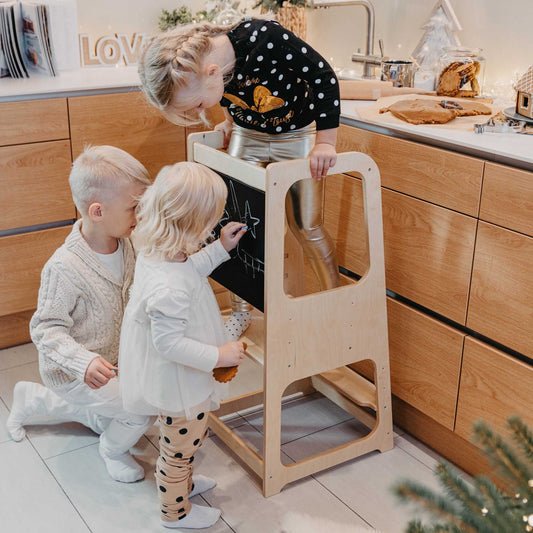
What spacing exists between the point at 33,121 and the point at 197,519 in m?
1.27

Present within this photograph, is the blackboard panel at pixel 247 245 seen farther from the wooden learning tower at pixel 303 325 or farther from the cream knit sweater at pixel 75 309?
the cream knit sweater at pixel 75 309

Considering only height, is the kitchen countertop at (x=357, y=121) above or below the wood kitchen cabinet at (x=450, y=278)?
above

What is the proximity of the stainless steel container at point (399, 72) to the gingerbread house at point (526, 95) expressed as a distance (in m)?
0.57

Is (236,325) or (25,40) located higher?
(25,40)

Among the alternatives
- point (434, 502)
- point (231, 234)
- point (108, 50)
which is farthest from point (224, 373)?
point (108, 50)

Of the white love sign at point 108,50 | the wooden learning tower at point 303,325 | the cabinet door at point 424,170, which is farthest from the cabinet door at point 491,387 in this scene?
the white love sign at point 108,50

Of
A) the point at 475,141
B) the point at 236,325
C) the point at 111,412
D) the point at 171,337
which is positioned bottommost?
the point at 111,412

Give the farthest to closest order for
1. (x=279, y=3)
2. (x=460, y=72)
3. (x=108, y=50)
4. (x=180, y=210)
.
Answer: (x=108, y=50), (x=279, y=3), (x=460, y=72), (x=180, y=210)

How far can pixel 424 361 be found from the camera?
1.82 m

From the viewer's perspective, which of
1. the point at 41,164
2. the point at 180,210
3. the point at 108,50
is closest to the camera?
the point at 180,210

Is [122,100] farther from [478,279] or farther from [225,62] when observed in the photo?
[478,279]

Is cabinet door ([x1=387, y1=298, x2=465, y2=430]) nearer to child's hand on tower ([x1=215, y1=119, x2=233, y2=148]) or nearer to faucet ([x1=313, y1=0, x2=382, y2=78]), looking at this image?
child's hand on tower ([x1=215, y1=119, x2=233, y2=148])

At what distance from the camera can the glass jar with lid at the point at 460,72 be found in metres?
2.08

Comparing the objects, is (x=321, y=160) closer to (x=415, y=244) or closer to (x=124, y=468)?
(x=415, y=244)
